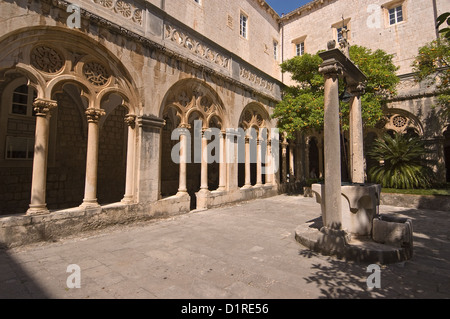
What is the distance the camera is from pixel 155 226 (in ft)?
18.9

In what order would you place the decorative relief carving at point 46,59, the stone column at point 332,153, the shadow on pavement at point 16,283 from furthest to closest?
the decorative relief carving at point 46,59 → the stone column at point 332,153 → the shadow on pavement at point 16,283

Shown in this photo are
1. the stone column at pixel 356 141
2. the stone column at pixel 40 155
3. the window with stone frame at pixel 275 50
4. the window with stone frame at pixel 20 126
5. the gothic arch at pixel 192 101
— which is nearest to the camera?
the stone column at pixel 40 155

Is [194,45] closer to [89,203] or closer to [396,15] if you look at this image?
[89,203]

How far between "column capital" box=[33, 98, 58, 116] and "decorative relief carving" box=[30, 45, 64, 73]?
683mm

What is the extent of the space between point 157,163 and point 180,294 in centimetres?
426

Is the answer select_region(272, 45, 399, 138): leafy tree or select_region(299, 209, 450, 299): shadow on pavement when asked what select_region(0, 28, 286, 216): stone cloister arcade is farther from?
select_region(299, 209, 450, 299): shadow on pavement

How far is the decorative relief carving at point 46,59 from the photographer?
15.4ft

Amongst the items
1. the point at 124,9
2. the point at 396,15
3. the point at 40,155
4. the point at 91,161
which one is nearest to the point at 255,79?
the point at 124,9

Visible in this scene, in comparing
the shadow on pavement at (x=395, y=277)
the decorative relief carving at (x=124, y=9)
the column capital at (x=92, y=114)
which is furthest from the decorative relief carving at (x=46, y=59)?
Result: the shadow on pavement at (x=395, y=277)

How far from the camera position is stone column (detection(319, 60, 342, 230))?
4.10m

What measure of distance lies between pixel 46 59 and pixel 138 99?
1980 mm

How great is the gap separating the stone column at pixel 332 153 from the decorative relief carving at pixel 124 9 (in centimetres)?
497

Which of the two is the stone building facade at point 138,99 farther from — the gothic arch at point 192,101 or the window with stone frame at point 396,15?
the window with stone frame at point 396,15
